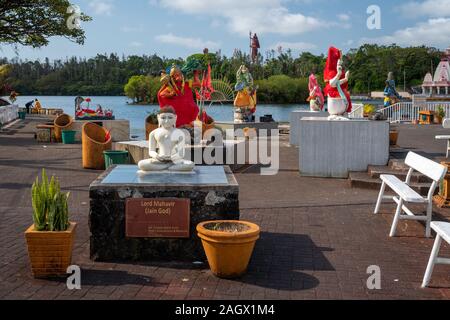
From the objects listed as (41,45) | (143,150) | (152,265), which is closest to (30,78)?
(41,45)

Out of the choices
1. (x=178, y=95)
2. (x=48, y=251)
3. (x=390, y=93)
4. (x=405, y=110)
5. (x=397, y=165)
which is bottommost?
(x=48, y=251)

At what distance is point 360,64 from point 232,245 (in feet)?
281

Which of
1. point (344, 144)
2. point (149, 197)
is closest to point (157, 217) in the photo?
point (149, 197)

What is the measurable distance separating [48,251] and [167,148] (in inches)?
73.5

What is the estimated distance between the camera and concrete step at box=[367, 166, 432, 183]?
1084 centimetres

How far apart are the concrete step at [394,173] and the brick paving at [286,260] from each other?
2.11ft

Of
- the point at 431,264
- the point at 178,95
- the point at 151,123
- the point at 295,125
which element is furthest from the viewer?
the point at 151,123

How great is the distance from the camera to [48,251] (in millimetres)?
5555

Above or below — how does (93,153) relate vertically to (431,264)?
above

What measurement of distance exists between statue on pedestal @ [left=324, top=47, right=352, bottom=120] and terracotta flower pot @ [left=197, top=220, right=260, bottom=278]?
8.08 m

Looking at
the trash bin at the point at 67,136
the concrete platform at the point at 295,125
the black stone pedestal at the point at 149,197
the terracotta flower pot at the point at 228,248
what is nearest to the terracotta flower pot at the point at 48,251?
the black stone pedestal at the point at 149,197

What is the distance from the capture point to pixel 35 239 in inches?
218

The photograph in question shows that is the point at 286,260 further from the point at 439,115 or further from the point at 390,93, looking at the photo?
the point at 390,93

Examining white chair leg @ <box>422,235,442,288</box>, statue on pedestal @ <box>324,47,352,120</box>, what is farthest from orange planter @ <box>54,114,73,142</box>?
white chair leg @ <box>422,235,442,288</box>
